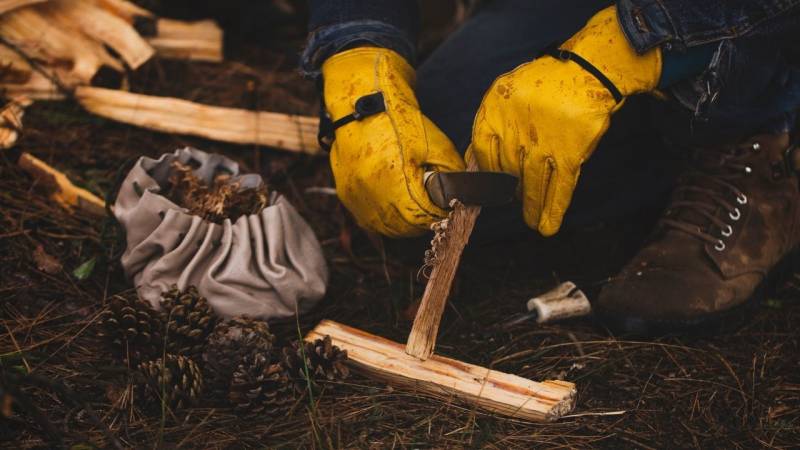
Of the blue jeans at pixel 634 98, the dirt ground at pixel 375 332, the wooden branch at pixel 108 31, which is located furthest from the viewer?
the wooden branch at pixel 108 31

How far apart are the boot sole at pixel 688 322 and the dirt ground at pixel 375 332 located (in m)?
0.02

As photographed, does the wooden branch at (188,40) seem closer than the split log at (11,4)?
No

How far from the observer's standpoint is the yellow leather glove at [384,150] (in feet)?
4.90

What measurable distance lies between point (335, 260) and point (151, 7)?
4.61ft

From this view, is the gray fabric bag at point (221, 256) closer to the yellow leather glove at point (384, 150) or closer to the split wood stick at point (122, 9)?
the yellow leather glove at point (384, 150)

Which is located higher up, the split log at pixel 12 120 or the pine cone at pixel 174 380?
the split log at pixel 12 120

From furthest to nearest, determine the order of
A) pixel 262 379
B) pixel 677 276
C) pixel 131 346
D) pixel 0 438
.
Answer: pixel 677 276 → pixel 131 346 → pixel 262 379 → pixel 0 438

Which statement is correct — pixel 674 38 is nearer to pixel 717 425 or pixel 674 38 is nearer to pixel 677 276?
pixel 677 276

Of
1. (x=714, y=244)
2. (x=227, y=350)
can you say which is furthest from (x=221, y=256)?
(x=714, y=244)

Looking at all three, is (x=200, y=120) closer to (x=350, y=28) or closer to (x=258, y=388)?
(x=350, y=28)

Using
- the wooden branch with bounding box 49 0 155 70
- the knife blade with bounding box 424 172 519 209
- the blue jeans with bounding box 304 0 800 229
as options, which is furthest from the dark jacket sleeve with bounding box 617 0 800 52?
the wooden branch with bounding box 49 0 155 70

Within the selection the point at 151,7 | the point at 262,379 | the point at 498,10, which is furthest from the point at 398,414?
the point at 151,7

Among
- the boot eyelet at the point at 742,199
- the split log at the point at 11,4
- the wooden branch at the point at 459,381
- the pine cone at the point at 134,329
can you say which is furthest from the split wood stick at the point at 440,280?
the split log at the point at 11,4

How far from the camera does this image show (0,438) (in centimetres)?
127
